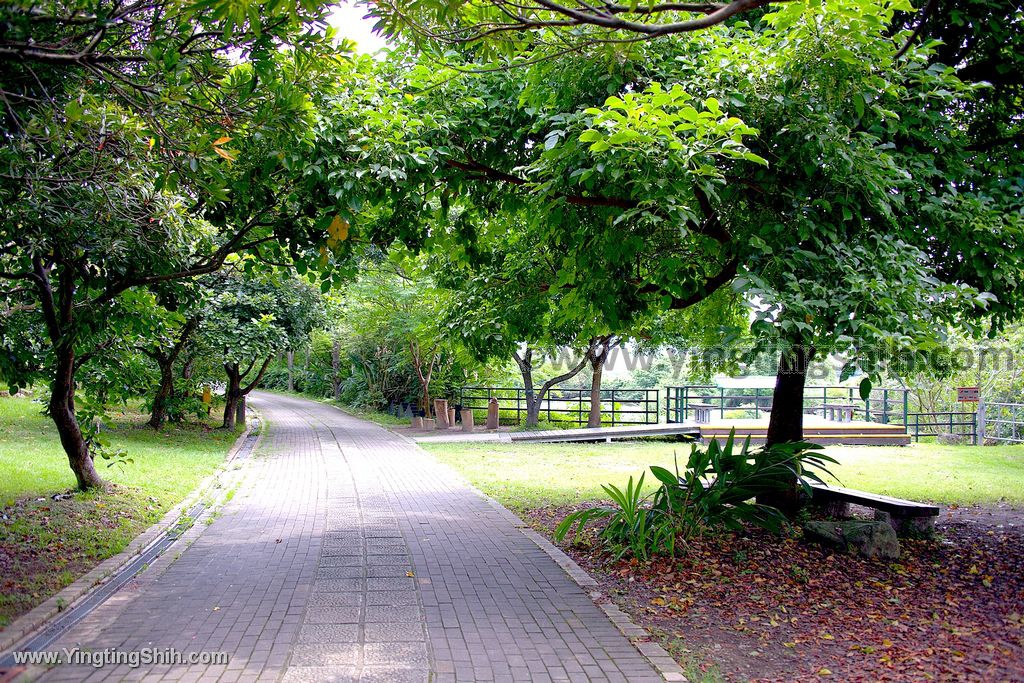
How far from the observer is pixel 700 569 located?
6559 mm

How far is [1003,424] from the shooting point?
933 inches

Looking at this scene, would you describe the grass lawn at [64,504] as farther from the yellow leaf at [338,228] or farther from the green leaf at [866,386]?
the green leaf at [866,386]

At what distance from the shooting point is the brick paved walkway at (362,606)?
14.5 ft

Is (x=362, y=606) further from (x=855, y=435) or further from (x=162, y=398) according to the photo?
(x=855, y=435)

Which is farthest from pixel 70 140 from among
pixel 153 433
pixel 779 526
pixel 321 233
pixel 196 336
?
pixel 153 433

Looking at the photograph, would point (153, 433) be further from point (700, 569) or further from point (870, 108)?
point (870, 108)

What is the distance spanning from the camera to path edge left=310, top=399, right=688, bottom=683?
179 inches

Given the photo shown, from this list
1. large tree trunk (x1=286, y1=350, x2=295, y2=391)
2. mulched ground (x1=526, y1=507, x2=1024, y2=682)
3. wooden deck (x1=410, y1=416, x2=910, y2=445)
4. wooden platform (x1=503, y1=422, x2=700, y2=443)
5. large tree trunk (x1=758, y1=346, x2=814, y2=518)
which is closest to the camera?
mulched ground (x1=526, y1=507, x2=1024, y2=682)

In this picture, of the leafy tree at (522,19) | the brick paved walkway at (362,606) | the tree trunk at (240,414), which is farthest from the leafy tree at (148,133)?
the tree trunk at (240,414)

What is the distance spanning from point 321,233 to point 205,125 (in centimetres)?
197

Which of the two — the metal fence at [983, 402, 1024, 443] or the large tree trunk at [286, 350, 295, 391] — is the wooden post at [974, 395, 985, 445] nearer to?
the metal fence at [983, 402, 1024, 443]

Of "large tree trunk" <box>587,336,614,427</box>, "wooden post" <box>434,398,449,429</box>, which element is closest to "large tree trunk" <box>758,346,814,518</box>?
"large tree trunk" <box>587,336,614,427</box>

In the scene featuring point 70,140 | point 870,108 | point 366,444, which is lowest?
point 366,444

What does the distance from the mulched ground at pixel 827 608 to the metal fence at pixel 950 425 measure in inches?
627
